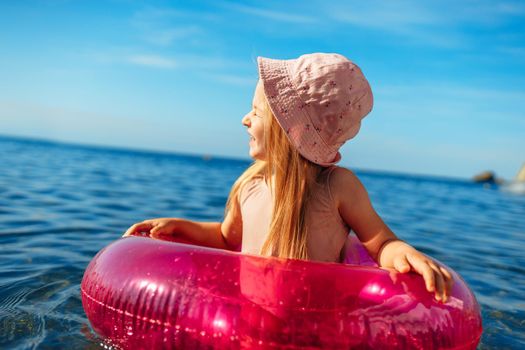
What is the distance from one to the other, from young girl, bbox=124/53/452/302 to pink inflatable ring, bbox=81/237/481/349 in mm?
199

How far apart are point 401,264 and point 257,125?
89 centimetres

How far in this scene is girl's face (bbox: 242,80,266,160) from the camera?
242 cm

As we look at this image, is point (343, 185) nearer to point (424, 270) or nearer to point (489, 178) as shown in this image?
point (424, 270)

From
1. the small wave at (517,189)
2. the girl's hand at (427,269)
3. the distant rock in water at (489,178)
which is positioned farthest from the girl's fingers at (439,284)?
the distant rock in water at (489,178)

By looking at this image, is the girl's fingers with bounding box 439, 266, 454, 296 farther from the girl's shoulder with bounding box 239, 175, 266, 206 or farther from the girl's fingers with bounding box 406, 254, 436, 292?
the girl's shoulder with bounding box 239, 175, 266, 206

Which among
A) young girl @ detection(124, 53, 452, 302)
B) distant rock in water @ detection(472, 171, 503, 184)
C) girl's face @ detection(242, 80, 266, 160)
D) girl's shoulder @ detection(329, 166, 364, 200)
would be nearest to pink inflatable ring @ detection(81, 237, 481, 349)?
young girl @ detection(124, 53, 452, 302)

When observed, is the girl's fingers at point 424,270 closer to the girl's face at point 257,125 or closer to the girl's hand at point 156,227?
the girl's face at point 257,125

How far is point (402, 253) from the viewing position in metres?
2.16

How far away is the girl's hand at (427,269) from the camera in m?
1.98

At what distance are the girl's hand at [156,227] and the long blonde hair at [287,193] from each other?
67cm

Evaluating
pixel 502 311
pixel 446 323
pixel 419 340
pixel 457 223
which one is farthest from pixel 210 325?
pixel 457 223

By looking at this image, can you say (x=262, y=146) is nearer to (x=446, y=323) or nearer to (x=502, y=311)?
(x=446, y=323)

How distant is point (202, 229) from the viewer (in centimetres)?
293

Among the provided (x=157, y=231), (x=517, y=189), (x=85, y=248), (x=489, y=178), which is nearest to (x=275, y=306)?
(x=157, y=231)
